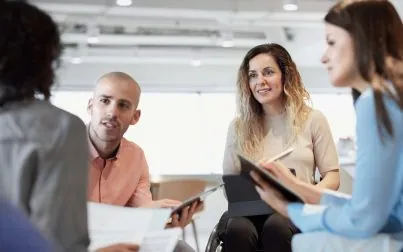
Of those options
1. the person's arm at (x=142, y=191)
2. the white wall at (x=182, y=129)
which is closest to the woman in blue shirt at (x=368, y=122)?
the person's arm at (x=142, y=191)

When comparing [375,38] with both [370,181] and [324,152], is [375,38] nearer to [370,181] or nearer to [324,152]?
[370,181]

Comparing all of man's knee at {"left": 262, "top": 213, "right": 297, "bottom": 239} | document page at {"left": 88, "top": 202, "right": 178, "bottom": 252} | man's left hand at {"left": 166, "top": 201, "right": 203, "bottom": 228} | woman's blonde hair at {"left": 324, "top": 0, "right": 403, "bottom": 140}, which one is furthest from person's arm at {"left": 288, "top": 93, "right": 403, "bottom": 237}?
man's knee at {"left": 262, "top": 213, "right": 297, "bottom": 239}

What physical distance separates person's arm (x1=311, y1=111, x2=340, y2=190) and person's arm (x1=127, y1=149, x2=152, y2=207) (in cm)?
80

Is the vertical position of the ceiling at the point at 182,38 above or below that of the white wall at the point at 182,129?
above

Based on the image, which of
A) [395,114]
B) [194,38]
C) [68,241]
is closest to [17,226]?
[68,241]

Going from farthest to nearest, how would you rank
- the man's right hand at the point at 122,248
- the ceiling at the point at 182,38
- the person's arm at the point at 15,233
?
1. the ceiling at the point at 182,38
2. the man's right hand at the point at 122,248
3. the person's arm at the point at 15,233

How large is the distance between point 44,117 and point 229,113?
10382 mm

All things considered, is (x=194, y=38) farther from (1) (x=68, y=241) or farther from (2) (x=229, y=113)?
(1) (x=68, y=241)

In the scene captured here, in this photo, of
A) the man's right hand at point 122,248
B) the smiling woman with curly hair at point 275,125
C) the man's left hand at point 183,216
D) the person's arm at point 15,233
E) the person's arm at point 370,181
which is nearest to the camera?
the person's arm at point 15,233

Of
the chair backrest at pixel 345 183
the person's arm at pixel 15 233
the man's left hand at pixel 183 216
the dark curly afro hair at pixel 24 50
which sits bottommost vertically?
the chair backrest at pixel 345 183

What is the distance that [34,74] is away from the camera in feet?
3.72

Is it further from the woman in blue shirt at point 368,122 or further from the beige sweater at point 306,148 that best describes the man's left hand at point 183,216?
the beige sweater at point 306,148

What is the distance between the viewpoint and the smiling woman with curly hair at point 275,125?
2602 mm

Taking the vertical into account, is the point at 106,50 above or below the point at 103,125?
above
